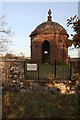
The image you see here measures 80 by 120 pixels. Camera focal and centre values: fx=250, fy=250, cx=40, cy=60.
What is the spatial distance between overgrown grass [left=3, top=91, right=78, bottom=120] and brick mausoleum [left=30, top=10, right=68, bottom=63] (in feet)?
30.7

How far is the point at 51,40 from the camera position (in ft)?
65.2

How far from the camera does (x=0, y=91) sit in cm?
1122

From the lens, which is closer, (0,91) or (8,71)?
(0,91)

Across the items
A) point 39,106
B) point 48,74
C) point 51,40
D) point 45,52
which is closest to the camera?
point 39,106

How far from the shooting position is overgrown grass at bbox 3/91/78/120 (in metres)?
8.92

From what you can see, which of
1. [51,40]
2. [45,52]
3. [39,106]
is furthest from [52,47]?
[39,106]

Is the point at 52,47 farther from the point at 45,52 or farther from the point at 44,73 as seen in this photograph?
the point at 44,73

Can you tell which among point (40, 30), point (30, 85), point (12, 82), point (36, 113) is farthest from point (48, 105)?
point (40, 30)

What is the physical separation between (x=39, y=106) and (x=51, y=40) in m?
10.9

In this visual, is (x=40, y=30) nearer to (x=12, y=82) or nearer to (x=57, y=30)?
(x=57, y=30)

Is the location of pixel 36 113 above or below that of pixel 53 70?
below

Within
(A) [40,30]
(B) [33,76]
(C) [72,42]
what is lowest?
(B) [33,76]

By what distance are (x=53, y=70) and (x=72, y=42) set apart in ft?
32.5

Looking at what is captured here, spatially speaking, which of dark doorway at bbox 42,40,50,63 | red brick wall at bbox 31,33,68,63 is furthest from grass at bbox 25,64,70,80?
dark doorway at bbox 42,40,50,63
